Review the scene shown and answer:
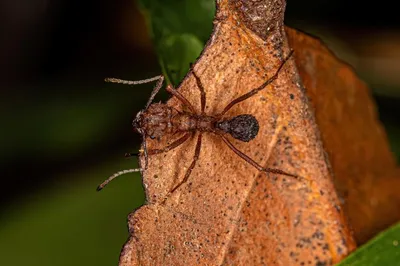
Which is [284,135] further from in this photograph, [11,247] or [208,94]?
[11,247]

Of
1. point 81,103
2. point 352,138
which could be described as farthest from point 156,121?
point 81,103

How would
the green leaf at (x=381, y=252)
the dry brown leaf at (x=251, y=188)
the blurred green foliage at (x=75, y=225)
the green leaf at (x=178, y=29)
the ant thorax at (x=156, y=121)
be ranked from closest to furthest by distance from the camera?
1. the green leaf at (x=381, y=252)
2. the dry brown leaf at (x=251, y=188)
3. the ant thorax at (x=156, y=121)
4. the green leaf at (x=178, y=29)
5. the blurred green foliage at (x=75, y=225)

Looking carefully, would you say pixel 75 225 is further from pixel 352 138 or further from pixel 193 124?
pixel 352 138

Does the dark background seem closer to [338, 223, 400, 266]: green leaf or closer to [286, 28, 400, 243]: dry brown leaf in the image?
[286, 28, 400, 243]: dry brown leaf

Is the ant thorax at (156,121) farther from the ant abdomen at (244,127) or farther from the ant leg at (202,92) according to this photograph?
the ant abdomen at (244,127)

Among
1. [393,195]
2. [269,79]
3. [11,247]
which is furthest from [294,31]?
[11,247]

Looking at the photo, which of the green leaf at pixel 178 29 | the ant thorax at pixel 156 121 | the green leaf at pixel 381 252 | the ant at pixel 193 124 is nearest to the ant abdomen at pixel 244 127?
the ant at pixel 193 124
